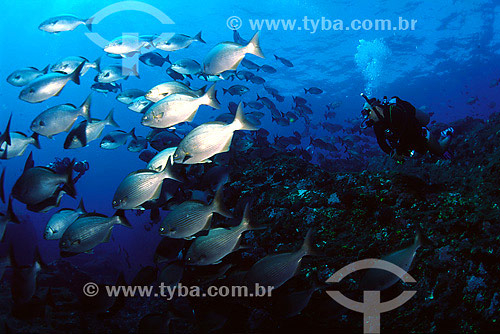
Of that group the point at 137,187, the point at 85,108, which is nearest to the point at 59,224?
the point at 85,108

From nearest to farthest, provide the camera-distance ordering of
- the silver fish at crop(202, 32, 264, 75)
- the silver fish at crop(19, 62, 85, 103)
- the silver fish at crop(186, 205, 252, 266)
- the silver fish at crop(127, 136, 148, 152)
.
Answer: the silver fish at crop(186, 205, 252, 266) → the silver fish at crop(202, 32, 264, 75) → the silver fish at crop(19, 62, 85, 103) → the silver fish at crop(127, 136, 148, 152)

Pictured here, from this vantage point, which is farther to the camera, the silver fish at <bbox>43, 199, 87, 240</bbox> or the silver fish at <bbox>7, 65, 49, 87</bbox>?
the silver fish at <bbox>7, 65, 49, 87</bbox>

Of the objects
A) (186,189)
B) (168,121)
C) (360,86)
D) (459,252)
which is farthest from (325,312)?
(360,86)

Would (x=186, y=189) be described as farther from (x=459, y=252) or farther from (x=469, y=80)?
(x=469, y=80)

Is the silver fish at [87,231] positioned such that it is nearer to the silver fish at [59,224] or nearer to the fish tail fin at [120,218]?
the fish tail fin at [120,218]

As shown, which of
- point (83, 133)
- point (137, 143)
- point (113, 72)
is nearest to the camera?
point (83, 133)

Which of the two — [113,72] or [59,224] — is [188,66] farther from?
[59,224]

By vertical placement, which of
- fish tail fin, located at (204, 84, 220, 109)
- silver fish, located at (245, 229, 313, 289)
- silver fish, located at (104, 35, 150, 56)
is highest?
silver fish, located at (104, 35, 150, 56)

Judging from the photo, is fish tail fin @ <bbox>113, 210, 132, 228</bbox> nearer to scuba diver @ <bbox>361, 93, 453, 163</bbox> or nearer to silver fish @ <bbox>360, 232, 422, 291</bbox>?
silver fish @ <bbox>360, 232, 422, 291</bbox>

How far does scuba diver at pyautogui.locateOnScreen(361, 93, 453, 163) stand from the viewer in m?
3.36

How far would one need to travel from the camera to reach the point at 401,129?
3.37 m

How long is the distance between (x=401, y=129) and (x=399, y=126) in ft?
0.16

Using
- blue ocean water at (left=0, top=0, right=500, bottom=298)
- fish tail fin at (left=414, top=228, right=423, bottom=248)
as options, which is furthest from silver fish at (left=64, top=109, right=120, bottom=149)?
blue ocean water at (left=0, top=0, right=500, bottom=298)

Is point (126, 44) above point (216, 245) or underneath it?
above
